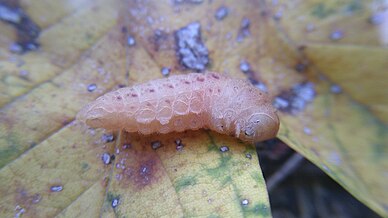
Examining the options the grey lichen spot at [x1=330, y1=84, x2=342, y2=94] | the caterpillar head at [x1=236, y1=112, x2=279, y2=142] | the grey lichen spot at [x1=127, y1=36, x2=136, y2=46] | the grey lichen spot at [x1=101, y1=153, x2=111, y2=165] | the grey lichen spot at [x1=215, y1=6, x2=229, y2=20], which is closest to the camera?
the grey lichen spot at [x1=101, y1=153, x2=111, y2=165]

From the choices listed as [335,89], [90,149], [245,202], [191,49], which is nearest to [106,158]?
[90,149]

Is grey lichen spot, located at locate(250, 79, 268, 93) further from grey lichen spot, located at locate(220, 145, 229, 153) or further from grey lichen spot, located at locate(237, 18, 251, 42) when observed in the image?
grey lichen spot, located at locate(220, 145, 229, 153)

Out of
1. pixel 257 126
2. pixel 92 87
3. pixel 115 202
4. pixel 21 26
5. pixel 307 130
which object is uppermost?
pixel 21 26

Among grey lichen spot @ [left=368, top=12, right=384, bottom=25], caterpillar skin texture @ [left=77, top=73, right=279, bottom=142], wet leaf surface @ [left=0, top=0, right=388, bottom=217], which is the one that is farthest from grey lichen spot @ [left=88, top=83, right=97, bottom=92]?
grey lichen spot @ [left=368, top=12, right=384, bottom=25]

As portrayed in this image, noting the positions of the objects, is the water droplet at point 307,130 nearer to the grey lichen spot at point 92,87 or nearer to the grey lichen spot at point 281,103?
the grey lichen spot at point 281,103

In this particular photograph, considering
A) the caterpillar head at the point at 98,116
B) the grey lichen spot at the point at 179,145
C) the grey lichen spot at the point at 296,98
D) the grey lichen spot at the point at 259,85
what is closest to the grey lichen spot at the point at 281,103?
the grey lichen spot at the point at 296,98

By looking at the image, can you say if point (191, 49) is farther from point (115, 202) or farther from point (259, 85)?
point (115, 202)
